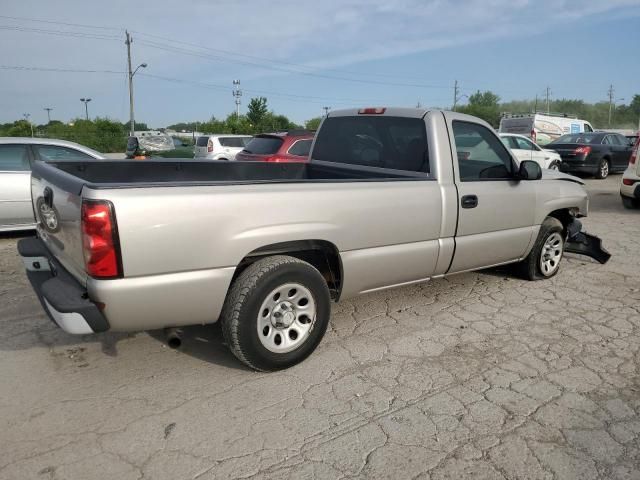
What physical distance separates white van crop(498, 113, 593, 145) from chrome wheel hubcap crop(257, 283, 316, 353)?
20.7 m

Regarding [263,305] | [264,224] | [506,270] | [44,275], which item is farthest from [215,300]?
[506,270]

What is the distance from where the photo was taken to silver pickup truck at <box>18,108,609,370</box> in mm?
2824

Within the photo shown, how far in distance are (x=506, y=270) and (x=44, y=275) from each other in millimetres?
4679

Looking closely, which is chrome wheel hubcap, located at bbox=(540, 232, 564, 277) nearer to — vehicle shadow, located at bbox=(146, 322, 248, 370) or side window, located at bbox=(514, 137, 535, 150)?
vehicle shadow, located at bbox=(146, 322, 248, 370)

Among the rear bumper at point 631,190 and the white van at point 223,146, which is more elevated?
the white van at point 223,146

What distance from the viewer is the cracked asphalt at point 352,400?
258 centimetres

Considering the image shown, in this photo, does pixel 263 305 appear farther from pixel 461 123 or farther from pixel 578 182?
pixel 578 182

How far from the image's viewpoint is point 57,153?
7797mm

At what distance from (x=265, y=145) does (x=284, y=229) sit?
843 cm

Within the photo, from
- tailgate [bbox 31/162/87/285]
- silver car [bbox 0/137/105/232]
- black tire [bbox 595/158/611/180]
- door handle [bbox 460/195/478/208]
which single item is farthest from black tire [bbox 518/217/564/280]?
black tire [bbox 595/158/611/180]

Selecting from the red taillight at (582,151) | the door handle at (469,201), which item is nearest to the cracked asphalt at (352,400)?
the door handle at (469,201)

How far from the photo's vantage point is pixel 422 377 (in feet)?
11.4

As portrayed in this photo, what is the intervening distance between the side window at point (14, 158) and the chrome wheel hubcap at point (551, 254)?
6.98 m

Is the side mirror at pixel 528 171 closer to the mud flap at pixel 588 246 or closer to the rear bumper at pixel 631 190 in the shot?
the mud flap at pixel 588 246
